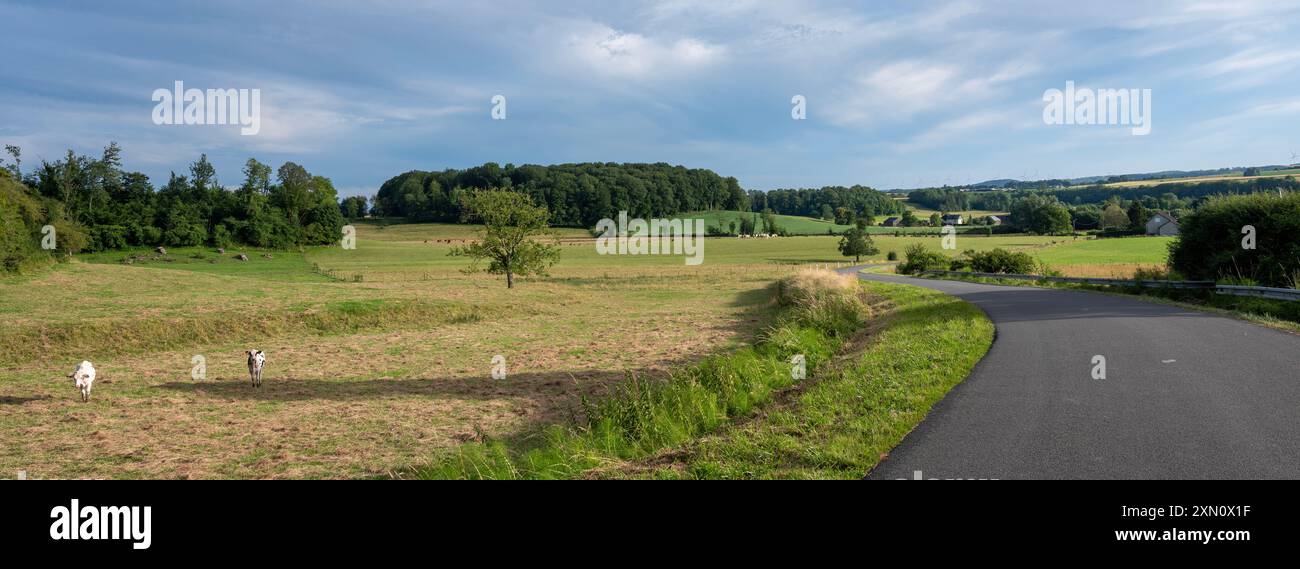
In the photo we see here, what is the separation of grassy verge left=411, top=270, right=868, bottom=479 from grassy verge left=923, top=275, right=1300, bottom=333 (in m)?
9.25

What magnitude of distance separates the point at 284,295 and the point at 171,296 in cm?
410

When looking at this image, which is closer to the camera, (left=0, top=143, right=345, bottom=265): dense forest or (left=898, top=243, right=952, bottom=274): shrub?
(left=898, top=243, right=952, bottom=274): shrub

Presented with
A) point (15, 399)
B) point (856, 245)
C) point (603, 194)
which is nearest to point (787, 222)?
point (603, 194)

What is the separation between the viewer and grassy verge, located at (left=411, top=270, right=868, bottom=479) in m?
7.91

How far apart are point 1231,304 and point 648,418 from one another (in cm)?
1791

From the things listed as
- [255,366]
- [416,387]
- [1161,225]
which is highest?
[1161,225]

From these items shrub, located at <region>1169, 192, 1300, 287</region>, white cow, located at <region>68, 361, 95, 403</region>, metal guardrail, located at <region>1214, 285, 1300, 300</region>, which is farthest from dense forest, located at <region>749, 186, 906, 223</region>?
white cow, located at <region>68, 361, 95, 403</region>

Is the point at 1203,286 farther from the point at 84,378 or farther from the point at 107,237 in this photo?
the point at 107,237

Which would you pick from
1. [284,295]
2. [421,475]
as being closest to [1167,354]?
[421,475]

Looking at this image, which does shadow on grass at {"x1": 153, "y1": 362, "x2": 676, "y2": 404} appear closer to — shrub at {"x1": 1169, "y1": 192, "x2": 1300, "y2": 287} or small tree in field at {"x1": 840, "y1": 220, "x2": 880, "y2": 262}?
shrub at {"x1": 1169, "y1": 192, "x2": 1300, "y2": 287}

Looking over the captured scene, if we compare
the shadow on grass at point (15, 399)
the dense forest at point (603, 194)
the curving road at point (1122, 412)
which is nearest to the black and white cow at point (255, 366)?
the shadow on grass at point (15, 399)

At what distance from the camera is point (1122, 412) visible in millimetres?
7418

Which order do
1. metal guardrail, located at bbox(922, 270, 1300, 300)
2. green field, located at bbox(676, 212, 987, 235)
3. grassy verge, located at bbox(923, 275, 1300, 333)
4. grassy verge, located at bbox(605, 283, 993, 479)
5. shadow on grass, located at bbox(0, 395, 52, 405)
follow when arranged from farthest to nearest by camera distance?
green field, located at bbox(676, 212, 987, 235), metal guardrail, located at bbox(922, 270, 1300, 300), grassy verge, located at bbox(923, 275, 1300, 333), shadow on grass, located at bbox(0, 395, 52, 405), grassy verge, located at bbox(605, 283, 993, 479)
